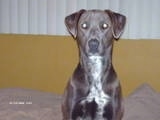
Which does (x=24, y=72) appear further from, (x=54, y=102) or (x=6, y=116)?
(x=6, y=116)

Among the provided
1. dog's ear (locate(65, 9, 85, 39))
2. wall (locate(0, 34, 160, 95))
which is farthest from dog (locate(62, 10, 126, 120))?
wall (locate(0, 34, 160, 95))

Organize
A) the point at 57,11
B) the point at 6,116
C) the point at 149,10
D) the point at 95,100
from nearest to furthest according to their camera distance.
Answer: the point at 95,100
the point at 6,116
the point at 149,10
the point at 57,11

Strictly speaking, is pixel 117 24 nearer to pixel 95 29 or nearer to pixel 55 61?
pixel 95 29

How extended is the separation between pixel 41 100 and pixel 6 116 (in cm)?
41

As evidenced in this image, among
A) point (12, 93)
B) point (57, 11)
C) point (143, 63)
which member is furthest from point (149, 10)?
point (12, 93)

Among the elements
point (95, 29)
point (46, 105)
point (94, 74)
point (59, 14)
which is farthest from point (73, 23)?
point (59, 14)

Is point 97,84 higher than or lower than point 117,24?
lower

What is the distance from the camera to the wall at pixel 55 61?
312 cm

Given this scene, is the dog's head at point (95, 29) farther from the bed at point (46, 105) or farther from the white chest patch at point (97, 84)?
the bed at point (46, 105)

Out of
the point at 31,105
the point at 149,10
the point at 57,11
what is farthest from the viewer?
the point at 57,11

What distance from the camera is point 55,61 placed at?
3324 mm

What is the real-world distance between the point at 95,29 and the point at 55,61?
1.27 meters

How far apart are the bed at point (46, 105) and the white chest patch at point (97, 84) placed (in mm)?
436

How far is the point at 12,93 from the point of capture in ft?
9.78
